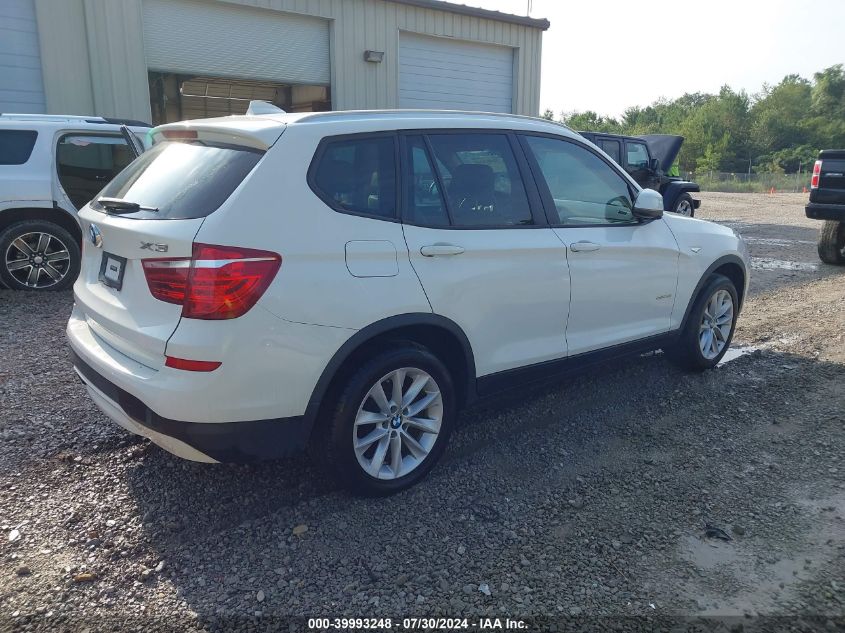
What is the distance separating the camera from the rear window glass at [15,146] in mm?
Result: 7531

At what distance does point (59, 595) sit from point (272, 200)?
180cm

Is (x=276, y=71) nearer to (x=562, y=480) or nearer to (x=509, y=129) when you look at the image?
(x=509, y=129)

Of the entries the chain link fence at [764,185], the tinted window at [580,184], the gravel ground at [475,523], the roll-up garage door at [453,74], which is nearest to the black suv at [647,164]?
the roll-up garage door at [453,74]

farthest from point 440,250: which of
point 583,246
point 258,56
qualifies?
point 258,56

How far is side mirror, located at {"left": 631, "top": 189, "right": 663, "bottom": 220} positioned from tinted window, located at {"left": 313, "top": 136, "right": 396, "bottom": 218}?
6.07ft

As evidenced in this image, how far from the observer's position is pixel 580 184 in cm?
439

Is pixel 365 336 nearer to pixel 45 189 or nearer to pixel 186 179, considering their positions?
pixel 186 179

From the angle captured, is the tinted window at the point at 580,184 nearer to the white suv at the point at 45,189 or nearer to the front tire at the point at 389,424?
Answer: the front tire at the point at 389,424

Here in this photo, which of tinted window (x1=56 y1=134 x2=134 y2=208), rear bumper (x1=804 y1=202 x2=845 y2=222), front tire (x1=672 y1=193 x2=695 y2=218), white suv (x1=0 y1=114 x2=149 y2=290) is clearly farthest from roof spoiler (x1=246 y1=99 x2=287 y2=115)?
front tire (x1=672 y1=193 x2=695 y2=218)

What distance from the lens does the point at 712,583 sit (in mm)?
2871

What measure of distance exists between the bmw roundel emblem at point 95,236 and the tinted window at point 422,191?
4.98 ft

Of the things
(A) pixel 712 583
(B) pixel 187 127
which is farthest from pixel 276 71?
(A) pixel 712 583

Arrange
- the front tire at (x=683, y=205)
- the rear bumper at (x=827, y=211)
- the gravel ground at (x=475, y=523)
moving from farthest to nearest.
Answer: the front tire at (x=683, y=205) → the rear bumper at (x=827, y=211) → the gravel ground at (x=475, y=523)

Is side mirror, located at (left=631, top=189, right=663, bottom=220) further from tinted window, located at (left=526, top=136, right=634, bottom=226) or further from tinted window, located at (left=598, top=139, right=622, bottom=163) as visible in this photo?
tinted window, located at (left=598, top=139, right=622, bottom=163)
